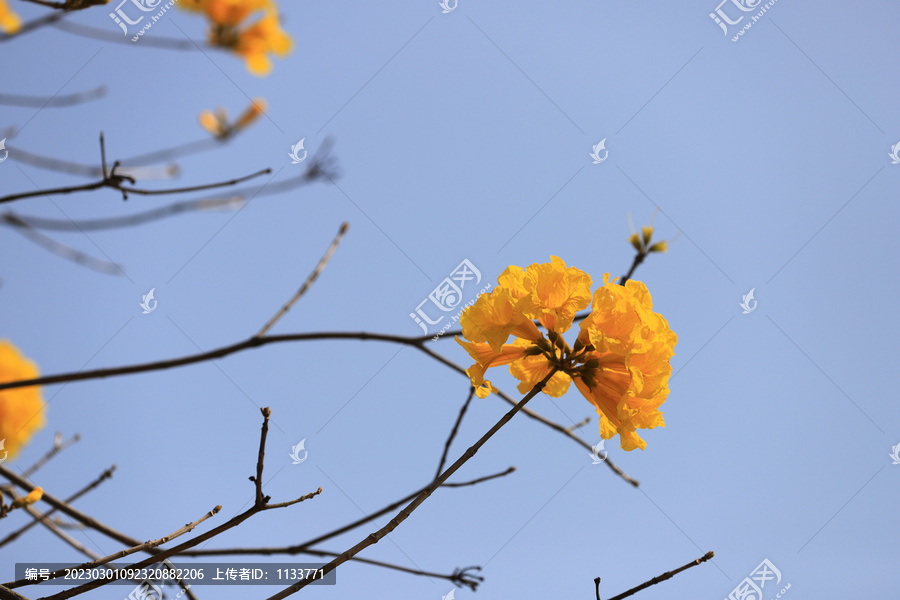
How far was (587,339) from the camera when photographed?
1.93 m

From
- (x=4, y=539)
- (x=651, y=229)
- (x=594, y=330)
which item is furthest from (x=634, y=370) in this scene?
(x=4, y=539)

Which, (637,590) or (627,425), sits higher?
(627,425)

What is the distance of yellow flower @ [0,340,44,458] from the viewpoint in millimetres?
3262

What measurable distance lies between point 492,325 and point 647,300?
53 cm

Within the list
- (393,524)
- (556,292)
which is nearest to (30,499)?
(393,524)

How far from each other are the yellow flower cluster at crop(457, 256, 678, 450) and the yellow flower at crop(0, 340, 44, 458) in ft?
9.54

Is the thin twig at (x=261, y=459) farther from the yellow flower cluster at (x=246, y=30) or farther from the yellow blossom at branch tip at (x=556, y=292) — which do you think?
the yellow flower cluster at (x=246, y=30)

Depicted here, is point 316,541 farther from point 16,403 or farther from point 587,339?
point 16,403

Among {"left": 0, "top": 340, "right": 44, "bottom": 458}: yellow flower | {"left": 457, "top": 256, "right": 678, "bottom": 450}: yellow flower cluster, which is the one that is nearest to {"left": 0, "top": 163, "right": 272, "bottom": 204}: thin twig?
{"left": 457, "top": 256, "right": 678, "bottom": 450}: yellow flower cluster

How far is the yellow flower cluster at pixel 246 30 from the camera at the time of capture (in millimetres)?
2637

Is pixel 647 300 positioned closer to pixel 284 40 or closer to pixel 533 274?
pixel 533 274

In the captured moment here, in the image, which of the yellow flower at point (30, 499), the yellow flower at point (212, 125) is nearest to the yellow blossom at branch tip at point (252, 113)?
the yellow flower at point (212, 125)

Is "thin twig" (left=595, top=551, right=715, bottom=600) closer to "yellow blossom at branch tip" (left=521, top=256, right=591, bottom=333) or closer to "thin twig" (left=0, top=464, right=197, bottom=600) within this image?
"yellow blossom at branch tip" (left=521, top=256, right=591, bottom=333)

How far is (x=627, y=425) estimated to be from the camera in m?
1.90
